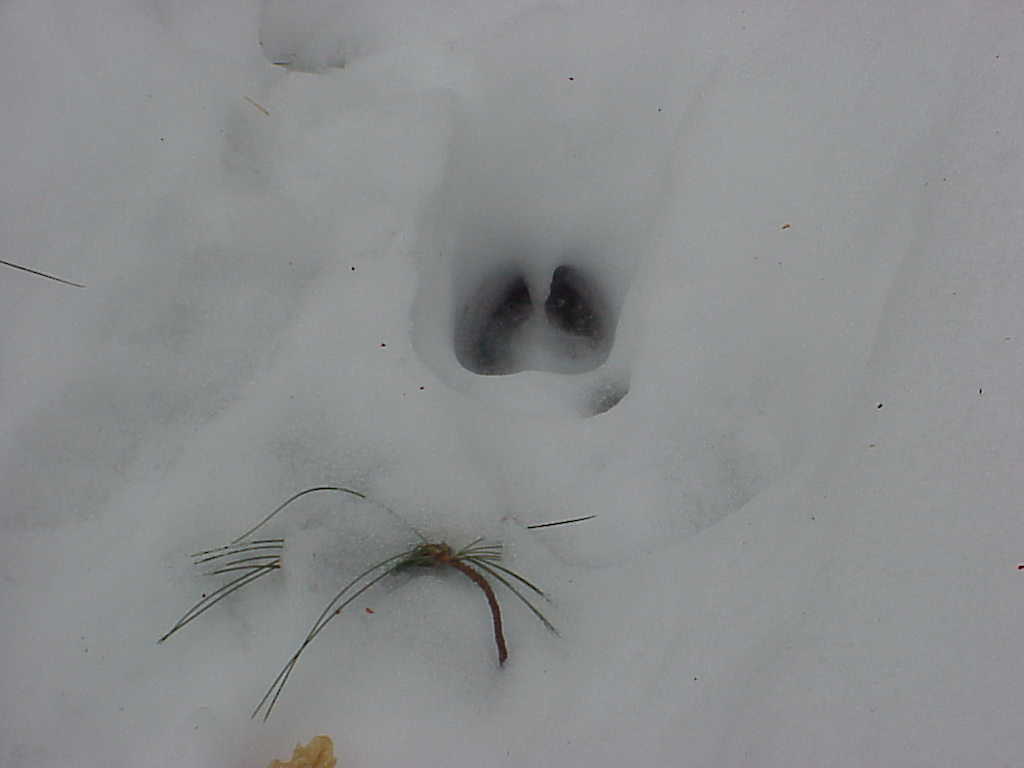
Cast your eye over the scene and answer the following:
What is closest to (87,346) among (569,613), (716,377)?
(569,613)

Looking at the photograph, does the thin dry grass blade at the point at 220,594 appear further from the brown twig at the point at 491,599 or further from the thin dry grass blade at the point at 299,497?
the brown twig at the point at 491,599

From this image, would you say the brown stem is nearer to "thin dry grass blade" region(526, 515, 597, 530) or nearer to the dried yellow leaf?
"thin dry grass blade" region(526, 515, 597, 530)

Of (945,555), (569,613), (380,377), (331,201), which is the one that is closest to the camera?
(945,555)

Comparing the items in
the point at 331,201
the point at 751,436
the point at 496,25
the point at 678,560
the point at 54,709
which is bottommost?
the point at 54,709

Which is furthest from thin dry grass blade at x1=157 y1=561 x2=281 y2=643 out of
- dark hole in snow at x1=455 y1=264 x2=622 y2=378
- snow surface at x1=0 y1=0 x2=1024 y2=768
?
dark hole in snow at x1=455 y1=264 x2=622 y2=378

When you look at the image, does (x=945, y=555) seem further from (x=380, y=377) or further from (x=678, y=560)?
(x=380, y=377)
